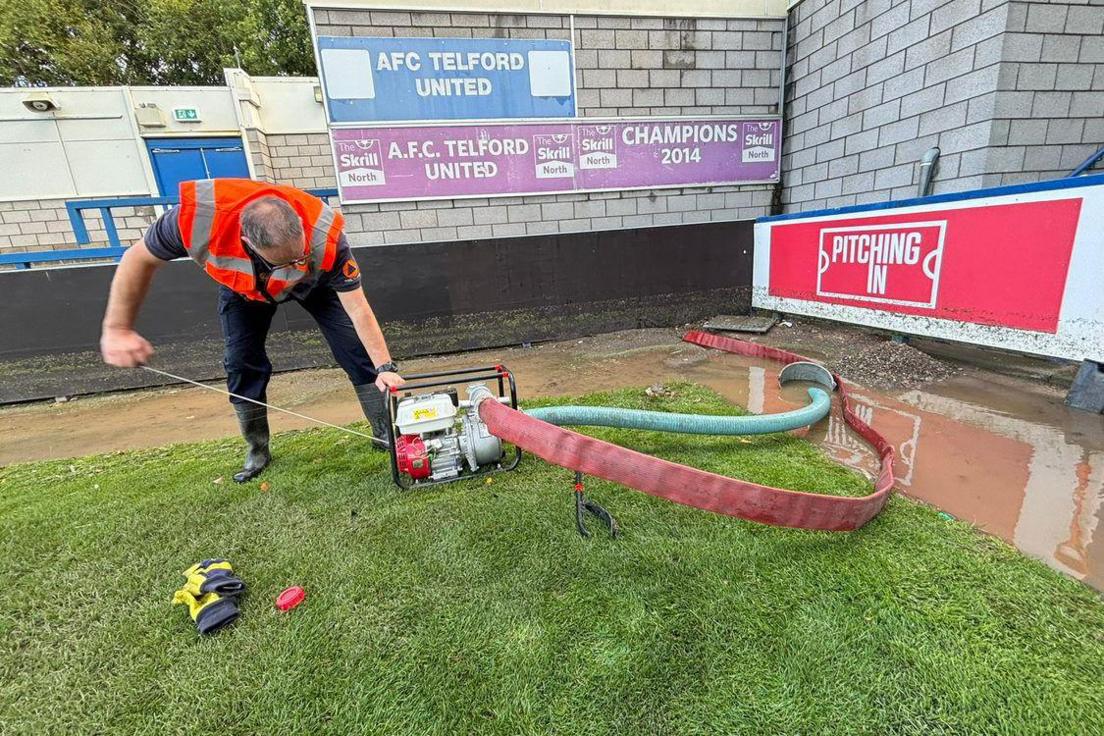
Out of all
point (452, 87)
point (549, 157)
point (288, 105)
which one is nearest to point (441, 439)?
point (549, 157)

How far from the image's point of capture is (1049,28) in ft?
11.3

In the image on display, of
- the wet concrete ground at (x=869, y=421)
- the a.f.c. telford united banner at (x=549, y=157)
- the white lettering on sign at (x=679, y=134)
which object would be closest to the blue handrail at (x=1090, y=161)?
the wet concrete ground at (x=869, y=421)

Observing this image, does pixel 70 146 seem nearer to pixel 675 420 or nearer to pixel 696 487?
pixel 675 420

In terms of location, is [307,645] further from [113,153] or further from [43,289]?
[113,153]

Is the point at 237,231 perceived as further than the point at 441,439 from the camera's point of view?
No

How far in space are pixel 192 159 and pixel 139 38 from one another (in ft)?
28.1

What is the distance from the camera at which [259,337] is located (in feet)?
8.23

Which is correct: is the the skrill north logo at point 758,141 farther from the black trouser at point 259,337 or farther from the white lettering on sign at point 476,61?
the black trouser at point 259,337

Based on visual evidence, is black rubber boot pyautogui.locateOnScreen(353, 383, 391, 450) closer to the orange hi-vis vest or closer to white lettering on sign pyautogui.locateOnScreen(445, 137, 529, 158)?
the orange hi-vis vest

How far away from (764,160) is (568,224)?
259cm

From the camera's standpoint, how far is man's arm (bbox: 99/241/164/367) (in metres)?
1.80

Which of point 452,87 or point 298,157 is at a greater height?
point 298,157

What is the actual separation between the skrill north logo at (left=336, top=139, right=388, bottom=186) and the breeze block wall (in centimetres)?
481

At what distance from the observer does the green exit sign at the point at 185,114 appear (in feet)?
32.8
